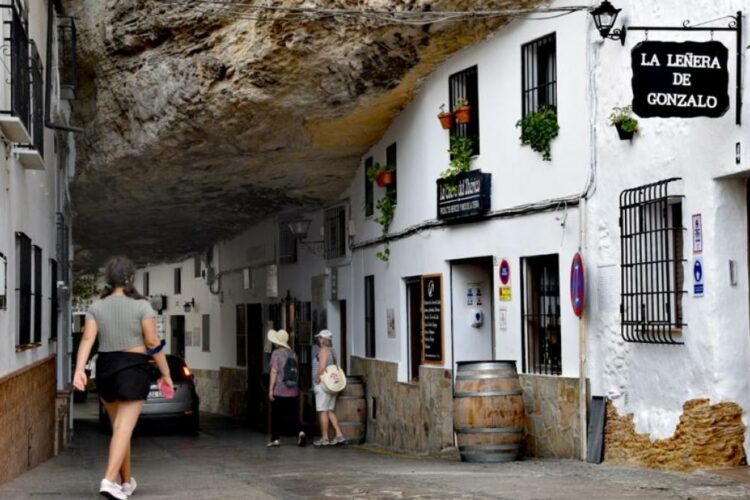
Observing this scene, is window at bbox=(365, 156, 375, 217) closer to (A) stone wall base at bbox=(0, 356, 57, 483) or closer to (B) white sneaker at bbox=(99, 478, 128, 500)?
(A) stone wall base at bbox=(0, 356, 57, 483)

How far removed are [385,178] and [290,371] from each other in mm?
3271

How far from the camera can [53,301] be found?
19.2 m

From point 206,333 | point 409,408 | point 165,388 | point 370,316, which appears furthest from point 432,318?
point 206,333

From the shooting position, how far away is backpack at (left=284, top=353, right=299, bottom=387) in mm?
19547

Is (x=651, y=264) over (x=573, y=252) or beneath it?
beneath

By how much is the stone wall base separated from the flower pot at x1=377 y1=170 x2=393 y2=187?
5420 mm

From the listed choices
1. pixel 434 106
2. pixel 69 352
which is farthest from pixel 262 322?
pixel 434 106

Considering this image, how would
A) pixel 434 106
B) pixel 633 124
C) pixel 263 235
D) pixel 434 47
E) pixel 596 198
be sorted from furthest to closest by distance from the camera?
pixel 263 235 → pixel 434 106 → pixel 434 47 → pixel 596 198 → pixel 633 124

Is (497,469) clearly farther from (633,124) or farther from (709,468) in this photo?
(633,124)

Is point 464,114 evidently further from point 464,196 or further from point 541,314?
point 541,314

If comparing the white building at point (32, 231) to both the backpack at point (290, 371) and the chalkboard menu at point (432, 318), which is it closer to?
the backpack at point (290, 371)

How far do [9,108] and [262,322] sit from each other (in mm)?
16512

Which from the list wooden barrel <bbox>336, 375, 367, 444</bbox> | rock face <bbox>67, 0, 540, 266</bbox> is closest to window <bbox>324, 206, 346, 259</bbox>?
rock face <bbox>67, 0, 540, 266</bbox>

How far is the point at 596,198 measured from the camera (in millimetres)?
13047
